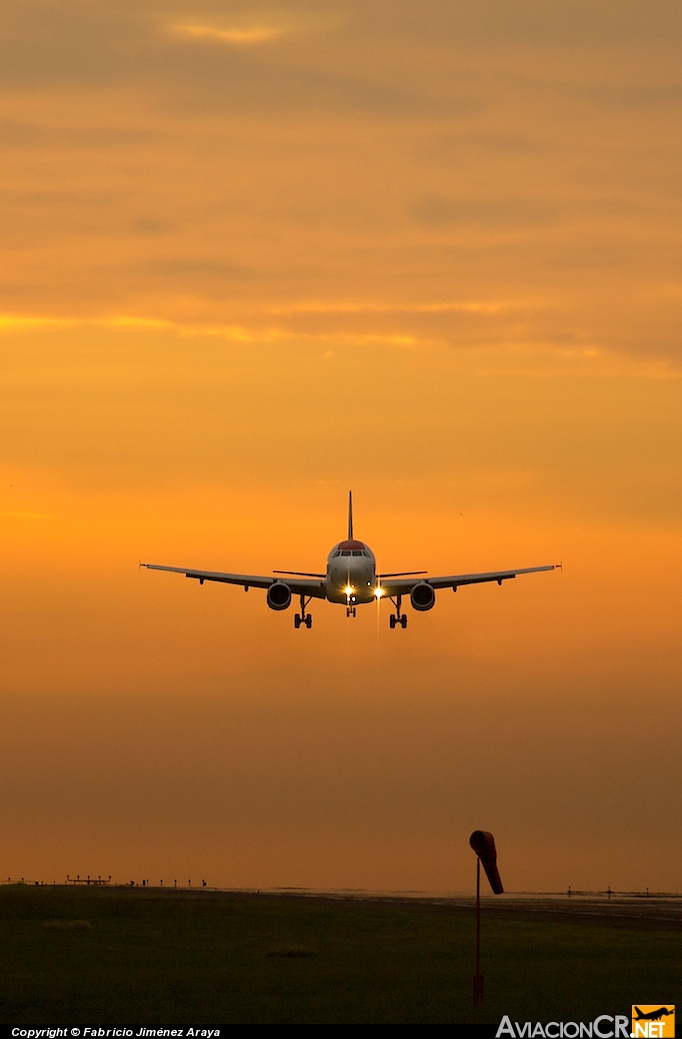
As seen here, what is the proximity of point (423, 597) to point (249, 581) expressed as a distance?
629 inches

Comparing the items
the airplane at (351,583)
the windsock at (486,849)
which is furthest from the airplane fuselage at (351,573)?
the windsock at (486,849)

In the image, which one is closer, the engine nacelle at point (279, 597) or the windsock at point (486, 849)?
the windsock at point (486, 849)

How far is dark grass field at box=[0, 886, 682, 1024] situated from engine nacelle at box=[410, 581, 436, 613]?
29.1 metres

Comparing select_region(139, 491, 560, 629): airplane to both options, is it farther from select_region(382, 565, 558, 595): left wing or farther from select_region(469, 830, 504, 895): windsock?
select_region(469, 830, 504, 895): windsock

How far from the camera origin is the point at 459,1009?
191ft

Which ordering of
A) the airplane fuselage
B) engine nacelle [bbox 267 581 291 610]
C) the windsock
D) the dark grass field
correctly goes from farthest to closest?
engine nacelle [bbox 267 581 291 610] → the airplane fuselage → the dark grass field → the windsock

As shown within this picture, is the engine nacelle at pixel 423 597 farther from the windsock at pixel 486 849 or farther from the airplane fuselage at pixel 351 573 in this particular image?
A: the windsock at pixel 486 849

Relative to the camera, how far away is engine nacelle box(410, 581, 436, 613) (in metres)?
127

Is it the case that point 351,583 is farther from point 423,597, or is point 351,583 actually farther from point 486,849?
point 486,849

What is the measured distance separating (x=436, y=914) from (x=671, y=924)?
1558cm

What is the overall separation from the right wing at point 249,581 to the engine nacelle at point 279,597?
1767mm

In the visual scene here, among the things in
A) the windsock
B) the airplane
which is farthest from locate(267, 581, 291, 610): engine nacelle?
the windsock

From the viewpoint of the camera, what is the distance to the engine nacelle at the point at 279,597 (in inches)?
4946

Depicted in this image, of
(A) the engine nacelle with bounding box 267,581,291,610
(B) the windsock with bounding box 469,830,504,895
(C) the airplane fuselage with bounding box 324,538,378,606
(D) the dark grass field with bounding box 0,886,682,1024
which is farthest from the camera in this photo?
(A) the engine nacelle with bounding box 267,581,291,610
